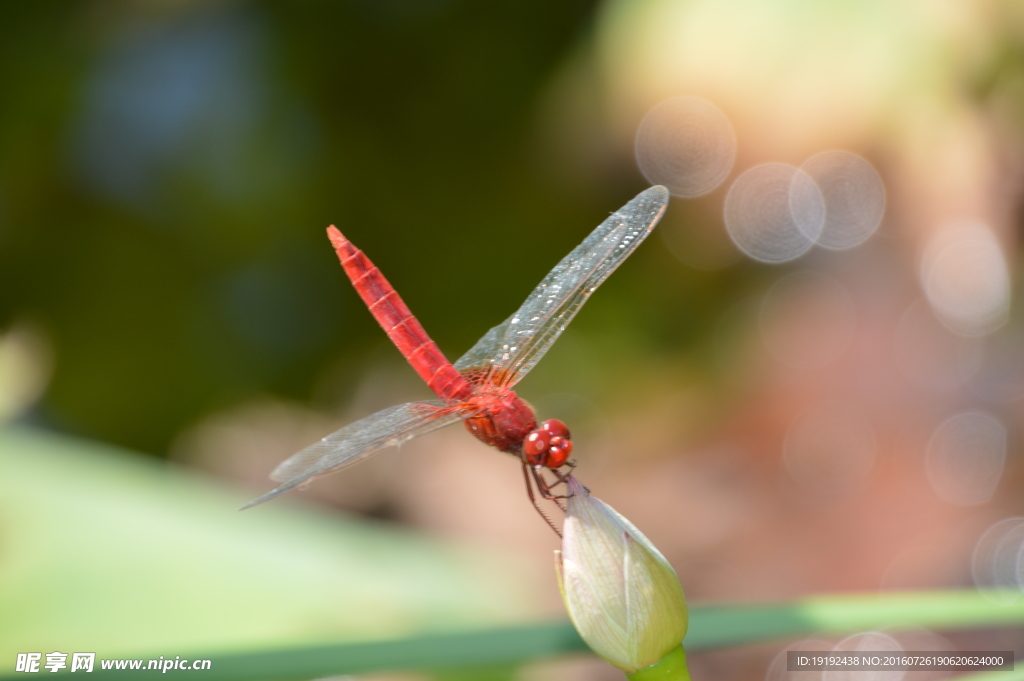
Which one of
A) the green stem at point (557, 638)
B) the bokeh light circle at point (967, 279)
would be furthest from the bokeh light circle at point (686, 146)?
the green stem at point (557, 638)

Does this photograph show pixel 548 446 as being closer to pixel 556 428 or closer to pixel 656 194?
pixel 556 428

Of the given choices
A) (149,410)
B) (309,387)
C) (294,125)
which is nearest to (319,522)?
(309,387)

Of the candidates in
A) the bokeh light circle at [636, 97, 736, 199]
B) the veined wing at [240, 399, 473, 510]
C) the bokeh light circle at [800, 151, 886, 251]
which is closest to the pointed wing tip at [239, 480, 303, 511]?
the veined wing at [240, 399, 473, 510]

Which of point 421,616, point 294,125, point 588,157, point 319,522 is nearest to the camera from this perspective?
point 421,616

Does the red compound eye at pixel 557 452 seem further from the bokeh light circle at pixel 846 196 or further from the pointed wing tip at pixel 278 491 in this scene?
the bokeh light circle at pixel 846 196

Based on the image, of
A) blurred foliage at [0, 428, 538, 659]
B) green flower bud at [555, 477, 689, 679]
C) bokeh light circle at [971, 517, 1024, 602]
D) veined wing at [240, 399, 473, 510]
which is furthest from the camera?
bokeh light circle at [971, 517, 1024, 602]

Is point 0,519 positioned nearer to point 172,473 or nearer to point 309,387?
point 172,473

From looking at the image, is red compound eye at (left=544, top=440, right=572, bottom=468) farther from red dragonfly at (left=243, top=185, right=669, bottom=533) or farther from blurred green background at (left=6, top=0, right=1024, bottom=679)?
blurred green background at (left=6, top=0, right=1024, bottom=679)
